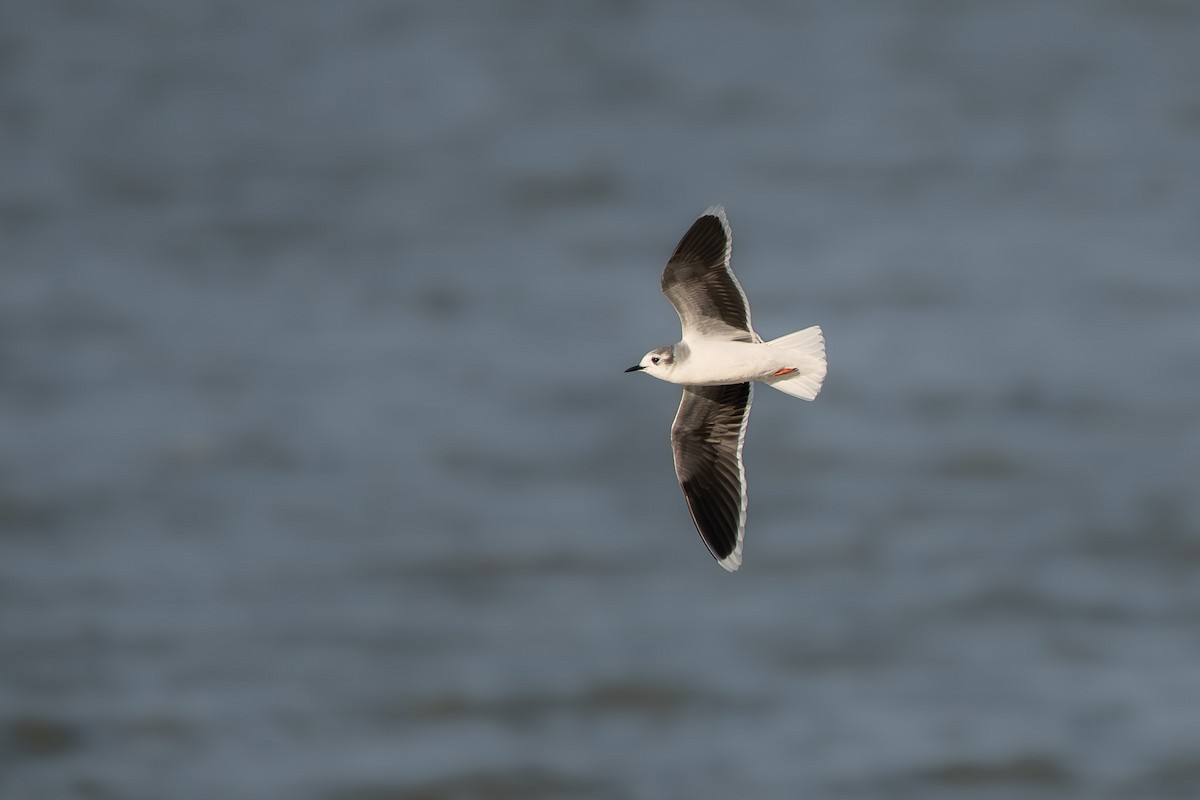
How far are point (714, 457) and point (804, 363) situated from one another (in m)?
0.88

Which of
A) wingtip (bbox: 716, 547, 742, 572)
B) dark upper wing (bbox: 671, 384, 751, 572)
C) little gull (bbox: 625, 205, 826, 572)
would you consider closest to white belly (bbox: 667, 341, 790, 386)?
little gull (bbox: 625, 205, 826, 572)

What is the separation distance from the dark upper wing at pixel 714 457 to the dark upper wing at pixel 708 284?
0.58m

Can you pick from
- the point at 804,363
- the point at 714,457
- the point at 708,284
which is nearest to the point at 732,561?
the point at 714,457

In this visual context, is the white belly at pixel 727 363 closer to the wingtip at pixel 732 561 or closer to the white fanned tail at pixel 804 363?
the white fanned tail at pixel 804 363

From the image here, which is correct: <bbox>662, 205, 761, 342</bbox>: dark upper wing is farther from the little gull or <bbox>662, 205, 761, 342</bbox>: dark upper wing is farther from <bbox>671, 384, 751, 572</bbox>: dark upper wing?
<bbox>671, 384, 751, 572</bbox>: dark upper wing

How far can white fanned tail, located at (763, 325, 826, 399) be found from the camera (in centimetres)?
909

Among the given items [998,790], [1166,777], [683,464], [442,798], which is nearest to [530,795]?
[442,798]

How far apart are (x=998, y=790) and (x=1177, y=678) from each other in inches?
171

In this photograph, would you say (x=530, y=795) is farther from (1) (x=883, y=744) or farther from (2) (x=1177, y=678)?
(2) (x=1177, y=678)

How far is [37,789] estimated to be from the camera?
96.2 feet

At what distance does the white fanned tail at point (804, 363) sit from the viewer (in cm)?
909

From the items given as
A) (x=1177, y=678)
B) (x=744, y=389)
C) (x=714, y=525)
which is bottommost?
(x=714, y=525)

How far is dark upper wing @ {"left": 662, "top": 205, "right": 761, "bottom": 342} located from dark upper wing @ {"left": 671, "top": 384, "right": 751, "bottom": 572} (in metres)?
0.58

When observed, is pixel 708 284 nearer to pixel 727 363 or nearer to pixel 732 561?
pixel 727 363
